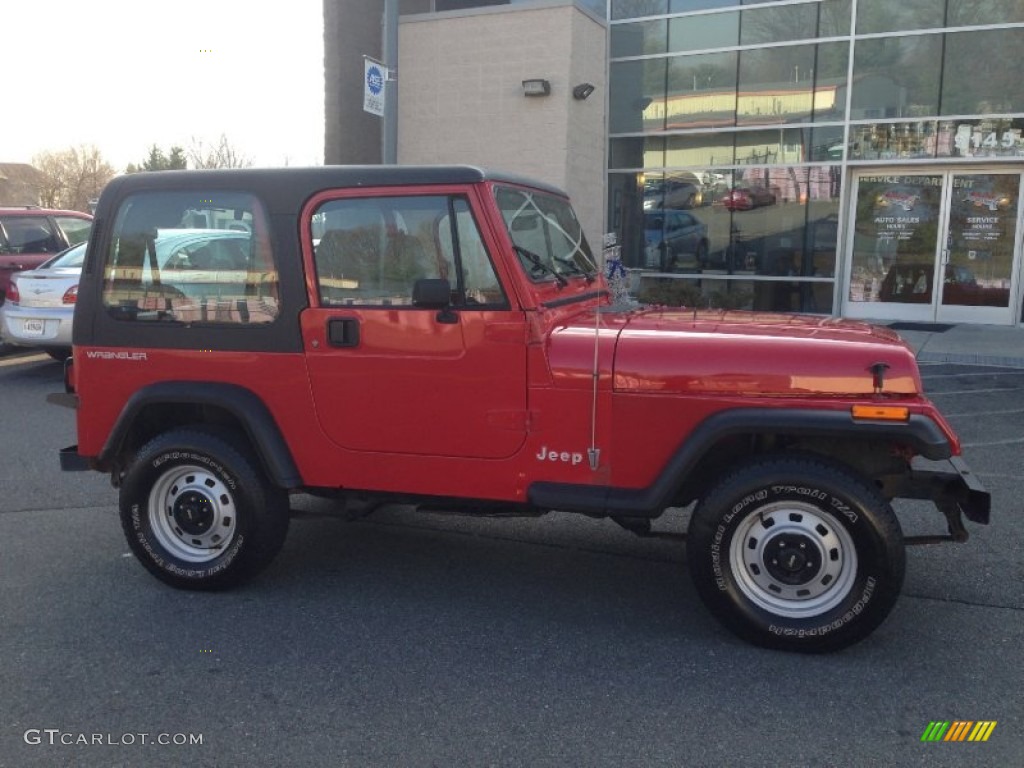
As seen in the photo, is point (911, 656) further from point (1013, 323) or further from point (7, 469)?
point (1013, 323)

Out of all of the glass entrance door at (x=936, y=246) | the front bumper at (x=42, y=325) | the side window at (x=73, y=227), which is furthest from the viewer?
the glass entrance door at (x=936, y=246)

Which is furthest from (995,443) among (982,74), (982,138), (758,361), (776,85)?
(776,85)

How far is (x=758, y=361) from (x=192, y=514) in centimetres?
280

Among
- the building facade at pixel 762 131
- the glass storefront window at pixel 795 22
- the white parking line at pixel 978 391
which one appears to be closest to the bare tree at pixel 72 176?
the building facade at pixel 762 131

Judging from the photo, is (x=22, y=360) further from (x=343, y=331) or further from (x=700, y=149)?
(x=700, y=149)

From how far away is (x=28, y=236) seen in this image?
41.6 feet

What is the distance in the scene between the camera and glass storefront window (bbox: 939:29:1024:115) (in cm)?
1345

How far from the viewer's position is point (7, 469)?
22.3ft

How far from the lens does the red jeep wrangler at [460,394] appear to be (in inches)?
149

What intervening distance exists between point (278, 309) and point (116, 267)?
94cm

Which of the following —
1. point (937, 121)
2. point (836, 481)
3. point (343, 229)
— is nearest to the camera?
point (836, 481)

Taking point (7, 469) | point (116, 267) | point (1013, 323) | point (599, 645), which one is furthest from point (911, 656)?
point (1013, 323)

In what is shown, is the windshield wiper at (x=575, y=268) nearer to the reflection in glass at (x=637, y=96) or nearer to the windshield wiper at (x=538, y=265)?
the windshield wiper at (x=538, y=265)

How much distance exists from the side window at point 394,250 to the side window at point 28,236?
10.00m
